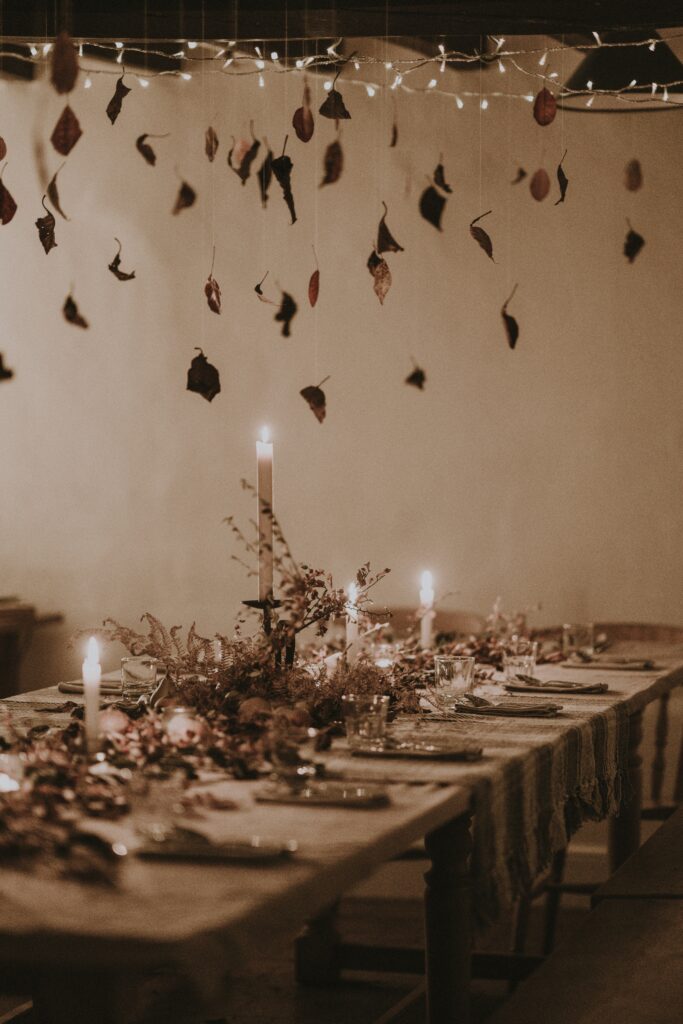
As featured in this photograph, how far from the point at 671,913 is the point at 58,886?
1.55 metres

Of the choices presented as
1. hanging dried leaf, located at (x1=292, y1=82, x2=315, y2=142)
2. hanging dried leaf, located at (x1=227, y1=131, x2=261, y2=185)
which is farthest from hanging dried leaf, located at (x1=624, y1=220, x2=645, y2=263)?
hanging dried leaf, located at (x1=292, y1=82, x2=315, y2=142)

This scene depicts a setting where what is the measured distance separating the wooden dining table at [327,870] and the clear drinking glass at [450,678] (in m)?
0.08

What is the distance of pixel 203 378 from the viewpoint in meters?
3.41

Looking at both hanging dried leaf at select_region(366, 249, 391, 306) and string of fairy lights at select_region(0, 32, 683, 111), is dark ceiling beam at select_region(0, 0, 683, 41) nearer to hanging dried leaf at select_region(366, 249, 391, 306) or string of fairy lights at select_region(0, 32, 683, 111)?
string of fairy lights at select_region(0, 32, 683, 111)

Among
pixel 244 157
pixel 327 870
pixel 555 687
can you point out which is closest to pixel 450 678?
pixel 555 687

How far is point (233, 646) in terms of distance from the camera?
2.57 m

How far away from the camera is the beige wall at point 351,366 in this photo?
16.0 feet

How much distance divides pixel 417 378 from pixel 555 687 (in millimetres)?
2096

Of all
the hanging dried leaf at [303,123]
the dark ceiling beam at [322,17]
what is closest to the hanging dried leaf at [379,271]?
the hanging dried leaf at [303,123]

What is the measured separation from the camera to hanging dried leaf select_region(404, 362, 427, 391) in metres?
4.93

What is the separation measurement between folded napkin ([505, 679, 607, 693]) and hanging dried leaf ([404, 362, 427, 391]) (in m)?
1.99

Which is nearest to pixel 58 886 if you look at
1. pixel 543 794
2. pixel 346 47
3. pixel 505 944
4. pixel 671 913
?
pixel 543 794

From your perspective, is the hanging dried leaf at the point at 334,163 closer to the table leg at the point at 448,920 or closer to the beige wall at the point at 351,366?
the beige wall at the point at 351,366

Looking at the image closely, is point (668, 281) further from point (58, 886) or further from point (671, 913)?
point (58, 886)
